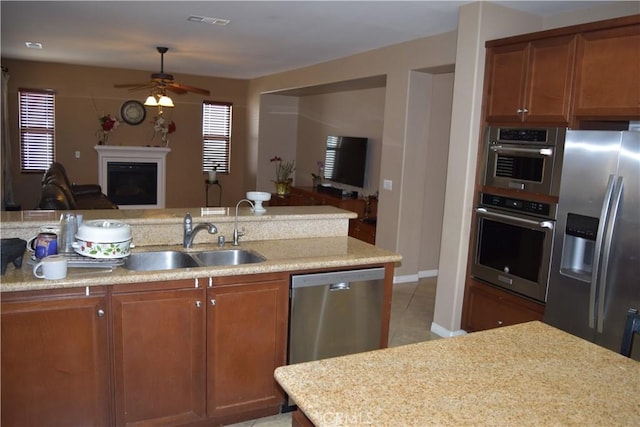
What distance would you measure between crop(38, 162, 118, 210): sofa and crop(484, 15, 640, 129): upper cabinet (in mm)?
3910

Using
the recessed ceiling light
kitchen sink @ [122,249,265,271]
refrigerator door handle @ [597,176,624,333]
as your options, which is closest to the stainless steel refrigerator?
refrigerator door handle @ [597,176,624,333]

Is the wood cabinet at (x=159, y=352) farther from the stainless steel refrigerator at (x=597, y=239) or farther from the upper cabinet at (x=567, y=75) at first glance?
the upper cabinet at (x=567, y=75)

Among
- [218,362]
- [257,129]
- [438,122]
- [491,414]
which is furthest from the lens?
[257,129]

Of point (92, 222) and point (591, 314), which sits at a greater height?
point (92, 222)

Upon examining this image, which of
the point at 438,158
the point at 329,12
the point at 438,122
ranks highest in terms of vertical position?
the point at 329,12

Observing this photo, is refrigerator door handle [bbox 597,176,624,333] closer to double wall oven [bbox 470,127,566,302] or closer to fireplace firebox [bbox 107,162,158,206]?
double wall oven [bbox 470,127,566,302]

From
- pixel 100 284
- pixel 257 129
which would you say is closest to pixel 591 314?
pixel 100 284

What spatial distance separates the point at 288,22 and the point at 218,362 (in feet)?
10.4

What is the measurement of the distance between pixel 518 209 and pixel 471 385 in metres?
2.40

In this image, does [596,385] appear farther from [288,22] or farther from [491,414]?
[288,22]

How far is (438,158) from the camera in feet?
18.9

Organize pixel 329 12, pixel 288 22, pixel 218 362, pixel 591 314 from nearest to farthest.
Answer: pixel 218 362
pixel 591 314
pixel 329 12
pixel 288 22

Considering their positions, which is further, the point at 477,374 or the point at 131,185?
the point at 131,185

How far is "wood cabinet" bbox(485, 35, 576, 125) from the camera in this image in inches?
130
